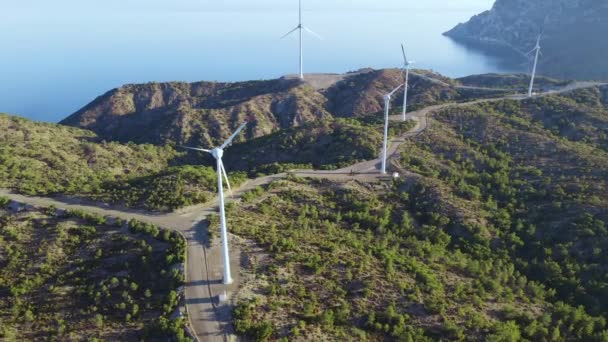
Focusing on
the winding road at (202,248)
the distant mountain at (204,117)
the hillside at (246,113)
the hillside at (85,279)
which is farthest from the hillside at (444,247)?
Result: the distant mountain at (204,117)

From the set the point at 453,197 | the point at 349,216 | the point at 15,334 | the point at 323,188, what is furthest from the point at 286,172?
the point at 15,334

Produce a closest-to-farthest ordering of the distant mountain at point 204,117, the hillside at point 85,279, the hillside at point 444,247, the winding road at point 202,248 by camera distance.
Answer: the hillside at point 85,279, the winding road at point 202,248, the hillside at point 444,247, the distant mountain at point 204,117

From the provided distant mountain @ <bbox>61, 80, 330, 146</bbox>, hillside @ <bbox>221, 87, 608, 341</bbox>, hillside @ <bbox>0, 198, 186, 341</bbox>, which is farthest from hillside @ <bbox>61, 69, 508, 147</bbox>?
hillside @ <bbox>0, 198, 186, 341</bbox>

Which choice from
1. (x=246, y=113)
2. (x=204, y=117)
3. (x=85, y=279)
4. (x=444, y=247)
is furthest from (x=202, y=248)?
(x=246, y=113)

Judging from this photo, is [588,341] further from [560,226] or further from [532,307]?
[560,226]

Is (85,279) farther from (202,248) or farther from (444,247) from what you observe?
(444,247)

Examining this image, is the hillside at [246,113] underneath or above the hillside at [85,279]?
above

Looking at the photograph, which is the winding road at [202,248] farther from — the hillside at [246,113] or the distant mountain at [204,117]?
the hillside at [246,113]
